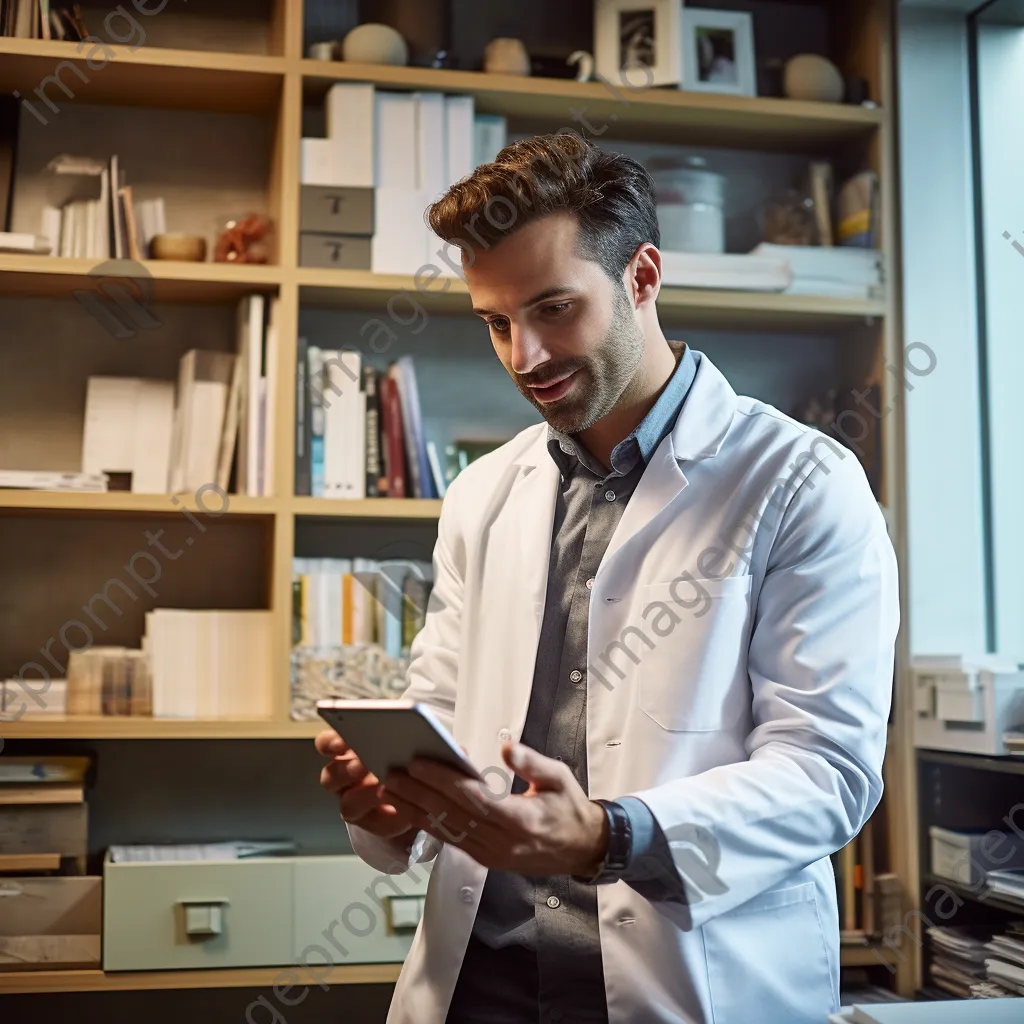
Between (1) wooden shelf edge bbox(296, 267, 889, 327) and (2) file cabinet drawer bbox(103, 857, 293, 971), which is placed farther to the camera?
(1) wooden shelf edge bbox(296, 267, 889, 327)

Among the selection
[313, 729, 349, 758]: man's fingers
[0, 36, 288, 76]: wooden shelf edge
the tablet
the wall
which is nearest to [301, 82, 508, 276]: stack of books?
[0, 36, 288, 76]: wooden shelf edge

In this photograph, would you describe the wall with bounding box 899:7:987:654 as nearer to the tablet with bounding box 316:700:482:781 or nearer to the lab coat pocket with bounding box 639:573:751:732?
the lab coat pocket with bounding box 639:573:751:732

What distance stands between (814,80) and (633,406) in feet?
4.70

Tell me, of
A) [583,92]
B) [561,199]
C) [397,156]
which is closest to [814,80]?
[583,92]

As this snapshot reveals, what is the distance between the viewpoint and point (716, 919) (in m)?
1.21

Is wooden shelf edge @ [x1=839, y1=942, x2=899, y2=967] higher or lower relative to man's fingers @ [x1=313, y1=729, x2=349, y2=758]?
lower

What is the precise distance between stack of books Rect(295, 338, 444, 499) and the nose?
964 mm

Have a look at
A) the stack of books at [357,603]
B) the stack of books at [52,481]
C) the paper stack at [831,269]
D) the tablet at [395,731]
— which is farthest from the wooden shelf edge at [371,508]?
the tablet at [395,731]

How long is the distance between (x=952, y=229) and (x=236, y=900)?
6.45ft

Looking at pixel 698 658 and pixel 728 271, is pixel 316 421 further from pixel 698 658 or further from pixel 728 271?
pixel 698 658

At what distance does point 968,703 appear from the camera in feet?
7.24

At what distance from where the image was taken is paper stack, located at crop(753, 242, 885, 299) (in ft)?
8.14

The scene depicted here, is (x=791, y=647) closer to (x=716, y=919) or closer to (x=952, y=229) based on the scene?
(x=716, y=919)

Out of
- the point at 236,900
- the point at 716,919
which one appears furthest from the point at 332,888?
the point at 716,919
